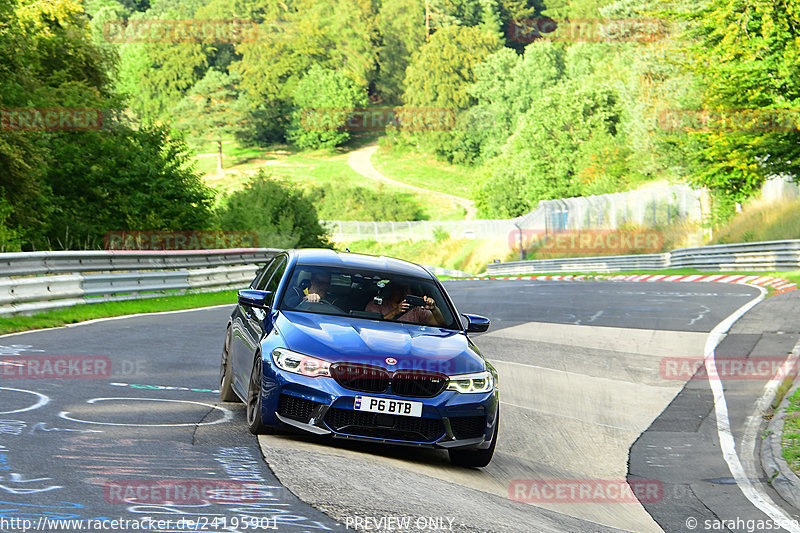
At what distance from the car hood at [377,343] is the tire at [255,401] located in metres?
0.33

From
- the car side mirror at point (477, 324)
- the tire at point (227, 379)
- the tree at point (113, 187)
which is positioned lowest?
the tree at point (113, 187)

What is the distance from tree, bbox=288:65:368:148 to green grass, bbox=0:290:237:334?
12821 centimetres

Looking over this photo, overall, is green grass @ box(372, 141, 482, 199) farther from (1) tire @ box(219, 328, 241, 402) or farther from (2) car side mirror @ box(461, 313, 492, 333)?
(2) car side mirror @ box(461, 313, 492, 333)

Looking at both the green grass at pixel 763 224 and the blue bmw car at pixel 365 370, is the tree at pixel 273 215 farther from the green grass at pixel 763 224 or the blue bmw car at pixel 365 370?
the blue bmw car at pixel 365 370

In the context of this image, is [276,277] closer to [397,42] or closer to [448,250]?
[448,250]

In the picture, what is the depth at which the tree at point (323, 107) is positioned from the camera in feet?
500

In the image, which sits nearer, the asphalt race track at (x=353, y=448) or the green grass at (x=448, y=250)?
the asphalt race track at (x=353, y=448)

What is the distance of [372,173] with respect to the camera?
139000mm

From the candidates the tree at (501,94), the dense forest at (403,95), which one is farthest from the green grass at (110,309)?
the tree at (501,94)

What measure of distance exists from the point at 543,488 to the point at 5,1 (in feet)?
90.9

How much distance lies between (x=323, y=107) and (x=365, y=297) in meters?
148

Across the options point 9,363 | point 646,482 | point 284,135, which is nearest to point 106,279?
point 9,363

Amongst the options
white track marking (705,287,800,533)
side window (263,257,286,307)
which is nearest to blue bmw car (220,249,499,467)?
side window (263,257,286,307)

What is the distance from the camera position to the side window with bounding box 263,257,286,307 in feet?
29.6
